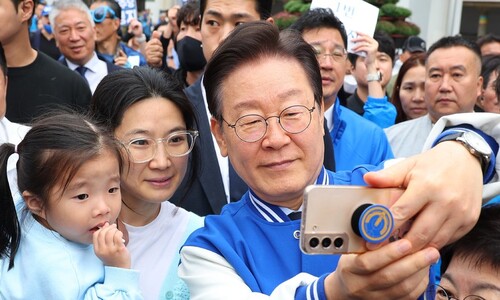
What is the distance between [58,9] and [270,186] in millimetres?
4692

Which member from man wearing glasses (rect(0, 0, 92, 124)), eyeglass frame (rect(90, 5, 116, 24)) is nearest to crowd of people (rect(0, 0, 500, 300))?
man wearing glasses (rect(0, 0, 92, 124))

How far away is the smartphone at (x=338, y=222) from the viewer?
111 cm

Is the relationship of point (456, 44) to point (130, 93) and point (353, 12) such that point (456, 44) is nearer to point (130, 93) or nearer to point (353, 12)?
point (353, 12)

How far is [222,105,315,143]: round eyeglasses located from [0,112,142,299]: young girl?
2.18 ft

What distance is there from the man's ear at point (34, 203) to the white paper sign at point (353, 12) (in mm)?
2761

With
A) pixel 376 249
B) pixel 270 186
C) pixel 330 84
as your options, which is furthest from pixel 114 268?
pixel 330 84

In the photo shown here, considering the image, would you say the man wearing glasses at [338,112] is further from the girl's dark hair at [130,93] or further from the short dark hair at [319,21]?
the girl's dark hair at [130,93]

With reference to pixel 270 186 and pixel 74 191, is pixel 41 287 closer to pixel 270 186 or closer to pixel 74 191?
pixel 74 191

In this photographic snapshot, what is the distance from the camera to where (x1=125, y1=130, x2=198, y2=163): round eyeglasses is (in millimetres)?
2494

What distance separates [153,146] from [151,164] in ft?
0.23

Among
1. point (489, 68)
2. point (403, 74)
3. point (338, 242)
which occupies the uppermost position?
point (338, 242)

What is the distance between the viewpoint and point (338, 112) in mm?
3826

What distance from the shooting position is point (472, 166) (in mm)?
1313

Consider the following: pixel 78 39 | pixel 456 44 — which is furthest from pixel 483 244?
pixel 78 39
